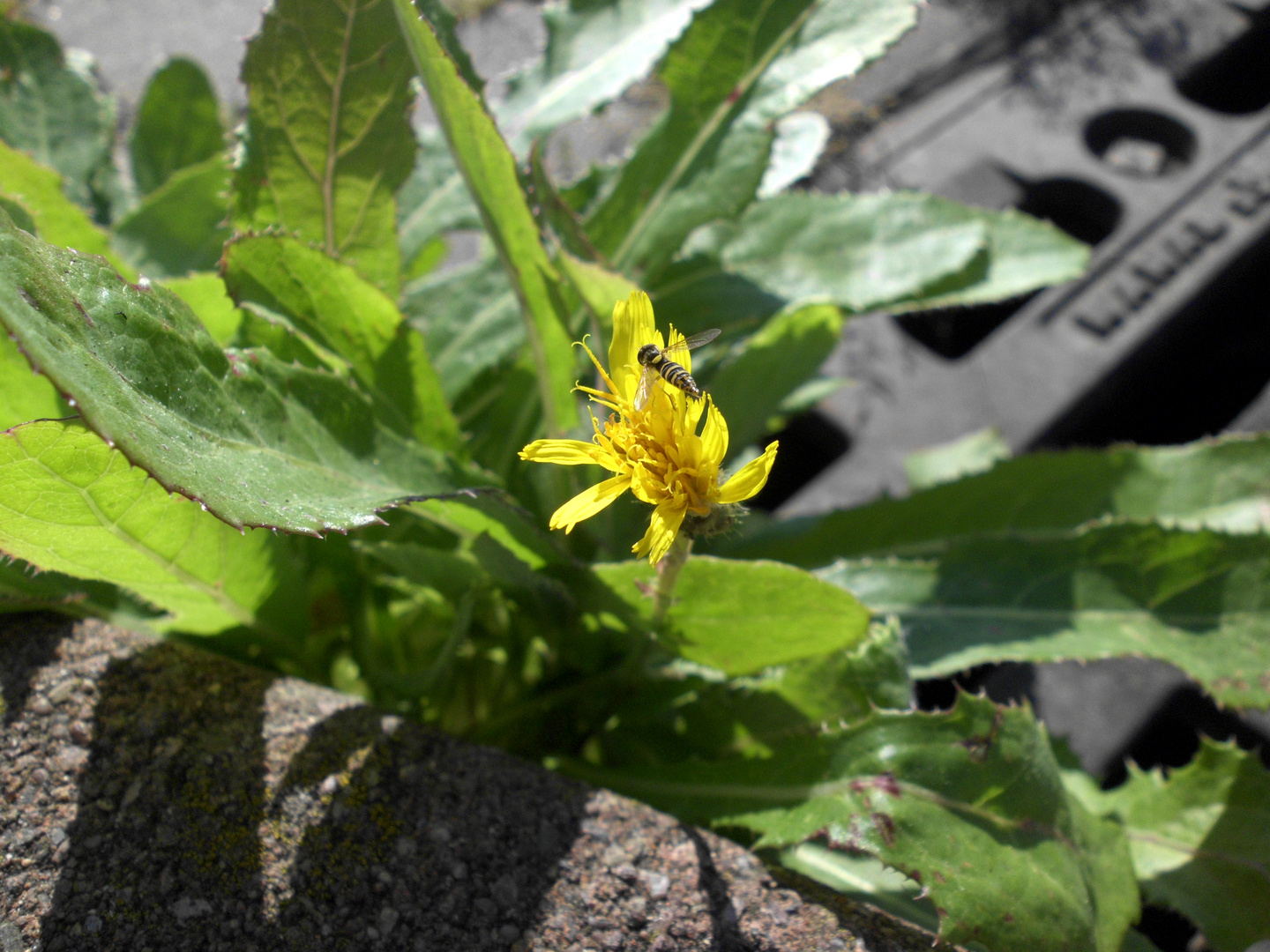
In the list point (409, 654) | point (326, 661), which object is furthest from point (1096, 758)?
point (326, 661)

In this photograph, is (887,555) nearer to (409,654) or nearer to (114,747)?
(409,654)

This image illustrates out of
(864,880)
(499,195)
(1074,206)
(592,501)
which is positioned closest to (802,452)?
(1074,206)

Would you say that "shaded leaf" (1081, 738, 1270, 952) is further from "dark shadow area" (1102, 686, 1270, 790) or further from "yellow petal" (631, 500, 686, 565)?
"yellow petal" (631, 500, 686, 565)

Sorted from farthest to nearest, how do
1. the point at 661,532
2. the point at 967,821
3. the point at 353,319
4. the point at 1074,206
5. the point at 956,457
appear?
the point at 1074,206 → the point at 956,457 → the point at 353,319 → the point at 967,821 → the point at 661,532

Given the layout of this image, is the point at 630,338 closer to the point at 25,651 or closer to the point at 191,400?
the point at 191,400

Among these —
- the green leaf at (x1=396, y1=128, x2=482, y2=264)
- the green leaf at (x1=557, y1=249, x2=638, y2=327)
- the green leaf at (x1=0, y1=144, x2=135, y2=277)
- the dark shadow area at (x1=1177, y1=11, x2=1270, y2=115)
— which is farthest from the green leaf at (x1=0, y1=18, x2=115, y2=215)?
the dark shadow area at (x1=1177, y1=11, x2=1270, y2=115)

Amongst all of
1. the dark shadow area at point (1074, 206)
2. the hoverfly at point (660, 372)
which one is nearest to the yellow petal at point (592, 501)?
the hoverfly at point (660, 372)
